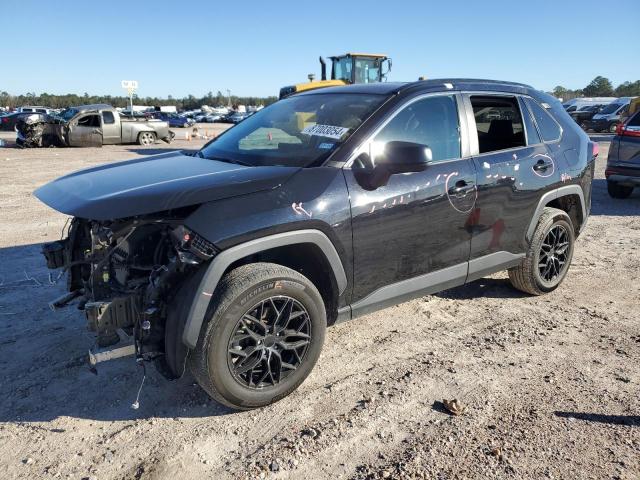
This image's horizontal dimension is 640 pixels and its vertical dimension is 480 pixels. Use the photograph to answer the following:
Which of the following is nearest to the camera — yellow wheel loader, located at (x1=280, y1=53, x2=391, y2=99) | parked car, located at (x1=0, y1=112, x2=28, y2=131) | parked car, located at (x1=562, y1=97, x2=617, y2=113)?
yellow wheel loader, located at (x1=280, y1=53, x2=391, y2=99)

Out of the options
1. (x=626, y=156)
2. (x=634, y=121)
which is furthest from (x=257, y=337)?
(x=634, y=121)

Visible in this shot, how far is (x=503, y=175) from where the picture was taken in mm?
3996

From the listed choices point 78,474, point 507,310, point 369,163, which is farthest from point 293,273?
point 507,310

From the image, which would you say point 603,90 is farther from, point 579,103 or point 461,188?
point 461,188

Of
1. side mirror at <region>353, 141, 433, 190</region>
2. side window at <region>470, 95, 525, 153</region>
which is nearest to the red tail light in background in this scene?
side window at <region>470, 95, 525, 153</region>

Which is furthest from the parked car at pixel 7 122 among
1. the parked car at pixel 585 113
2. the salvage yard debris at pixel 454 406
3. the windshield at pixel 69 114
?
the parked car at pixel 585 113

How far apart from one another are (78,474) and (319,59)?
48.4 feet

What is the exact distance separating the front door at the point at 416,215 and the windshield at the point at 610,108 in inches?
1152

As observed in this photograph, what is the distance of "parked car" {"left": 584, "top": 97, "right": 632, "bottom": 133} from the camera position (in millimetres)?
27625

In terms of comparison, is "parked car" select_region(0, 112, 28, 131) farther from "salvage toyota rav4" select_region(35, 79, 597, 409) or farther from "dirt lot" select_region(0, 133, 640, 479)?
"salvage toyota rav4" select_region(35, 79, 597, 409)

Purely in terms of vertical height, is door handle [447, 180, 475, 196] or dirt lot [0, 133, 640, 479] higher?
door handle [447, 180, 475, 196]

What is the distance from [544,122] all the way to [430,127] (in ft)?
4.91

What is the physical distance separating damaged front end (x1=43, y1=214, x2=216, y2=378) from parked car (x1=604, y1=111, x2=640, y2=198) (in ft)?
27.4

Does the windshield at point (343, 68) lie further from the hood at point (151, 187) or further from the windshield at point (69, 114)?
the hood at point (151, 187)
